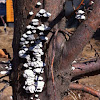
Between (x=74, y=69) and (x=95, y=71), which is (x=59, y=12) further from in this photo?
(x=95, y=71)

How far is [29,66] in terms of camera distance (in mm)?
1229

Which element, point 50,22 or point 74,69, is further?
point 74,69

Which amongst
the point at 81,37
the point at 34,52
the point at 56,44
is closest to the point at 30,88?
the point at 34,52

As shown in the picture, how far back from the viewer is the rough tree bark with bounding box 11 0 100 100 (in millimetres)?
1140

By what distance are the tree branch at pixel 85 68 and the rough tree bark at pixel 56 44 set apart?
0.14m

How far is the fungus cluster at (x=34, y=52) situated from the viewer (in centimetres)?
118

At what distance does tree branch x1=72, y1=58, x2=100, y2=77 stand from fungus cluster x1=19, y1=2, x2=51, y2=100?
1.27 ft

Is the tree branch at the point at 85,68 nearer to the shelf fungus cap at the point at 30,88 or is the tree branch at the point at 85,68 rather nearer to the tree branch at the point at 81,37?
the tree branch at the point at 81,37

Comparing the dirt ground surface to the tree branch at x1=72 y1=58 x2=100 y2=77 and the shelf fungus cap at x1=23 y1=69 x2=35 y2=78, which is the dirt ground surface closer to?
the tree branch at x1=72 y1=58 x2=100 y2=77

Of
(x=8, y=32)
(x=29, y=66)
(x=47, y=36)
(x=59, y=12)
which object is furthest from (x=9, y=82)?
(x=8, y=32)

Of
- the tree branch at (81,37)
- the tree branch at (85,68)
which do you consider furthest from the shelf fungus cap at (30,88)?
the tree branch at (85,68)

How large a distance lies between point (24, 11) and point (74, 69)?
0.70 meters

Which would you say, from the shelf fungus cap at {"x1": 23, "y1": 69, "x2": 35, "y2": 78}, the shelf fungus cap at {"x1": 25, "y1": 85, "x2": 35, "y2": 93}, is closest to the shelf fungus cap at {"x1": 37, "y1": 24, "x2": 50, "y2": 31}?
the shelf fungus cap at {"x1": 23, "y1": 69, "x2": 35, "y2": 78}

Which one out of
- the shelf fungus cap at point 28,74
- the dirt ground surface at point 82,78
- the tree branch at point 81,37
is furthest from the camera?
the dirt ground surface at point 82,78
